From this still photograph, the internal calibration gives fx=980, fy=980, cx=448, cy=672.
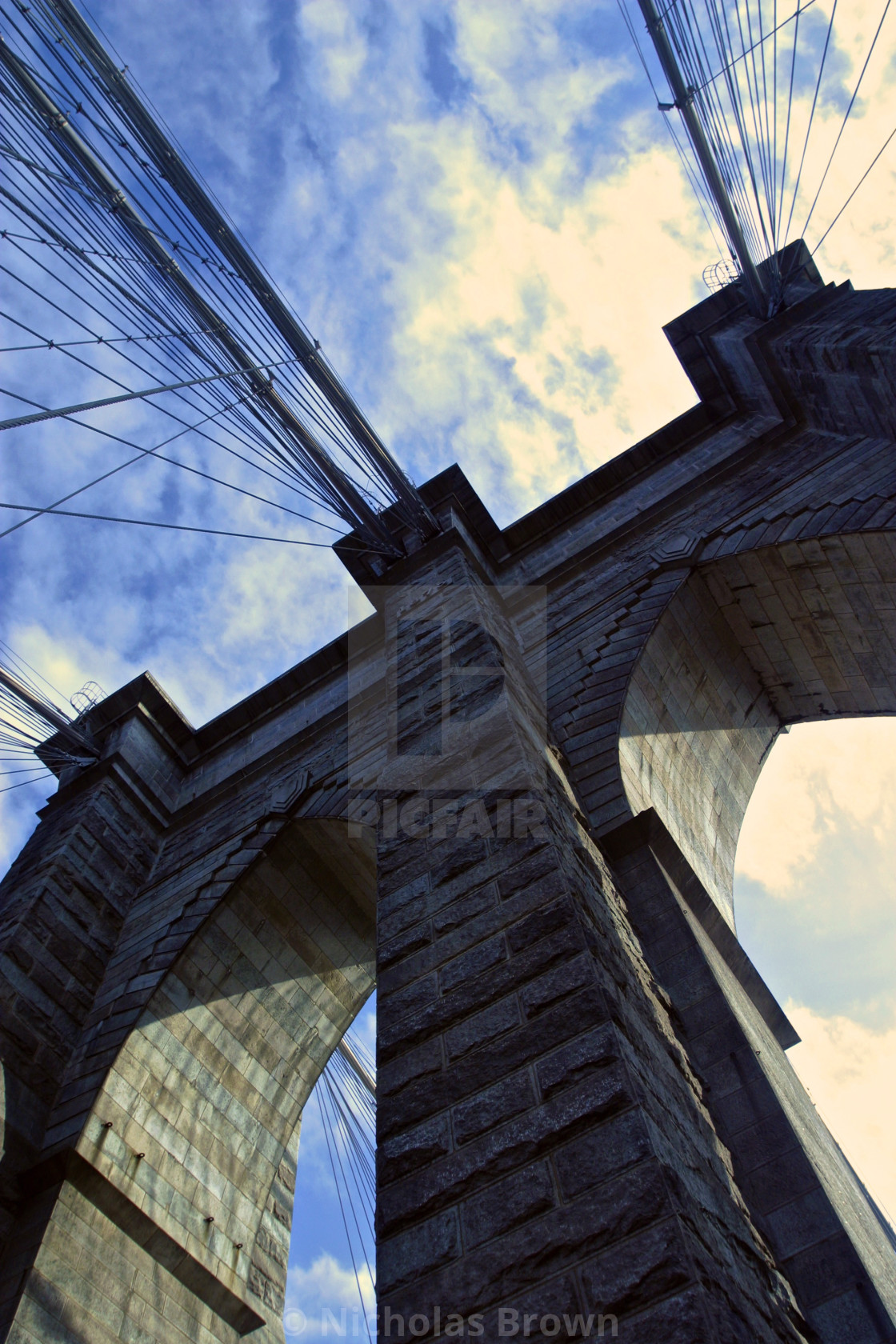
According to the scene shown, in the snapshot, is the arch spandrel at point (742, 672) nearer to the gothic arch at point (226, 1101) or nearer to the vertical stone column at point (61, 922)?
the gothic arch at point (226, 1101)

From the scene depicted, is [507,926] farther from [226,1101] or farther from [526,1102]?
[226,1101]

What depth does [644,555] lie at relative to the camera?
366 inches

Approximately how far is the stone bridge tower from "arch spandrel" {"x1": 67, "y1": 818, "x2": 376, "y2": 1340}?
1.4 inches

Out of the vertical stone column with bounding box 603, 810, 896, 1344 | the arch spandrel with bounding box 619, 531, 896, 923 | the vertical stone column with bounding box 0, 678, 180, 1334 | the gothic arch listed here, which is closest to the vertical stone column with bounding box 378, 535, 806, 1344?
the vertical stone column with bounding box 603, 810, 896, 1344

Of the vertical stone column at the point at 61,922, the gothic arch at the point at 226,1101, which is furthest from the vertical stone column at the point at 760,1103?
the vertical stone column at the point at 61,922

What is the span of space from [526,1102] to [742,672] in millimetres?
6304

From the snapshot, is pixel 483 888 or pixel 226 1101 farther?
pixel 226 1101

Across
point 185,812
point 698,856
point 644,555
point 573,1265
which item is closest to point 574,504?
point 644,555

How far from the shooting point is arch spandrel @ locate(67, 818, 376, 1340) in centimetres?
762

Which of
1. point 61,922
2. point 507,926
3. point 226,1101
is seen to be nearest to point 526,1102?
point 507,926

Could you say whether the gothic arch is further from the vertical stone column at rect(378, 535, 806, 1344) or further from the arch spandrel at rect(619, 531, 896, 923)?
the vertical stone column at rect(378, 535, 806, 1344)

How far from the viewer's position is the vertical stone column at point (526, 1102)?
9.24 ft

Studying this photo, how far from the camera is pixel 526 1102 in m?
3.41

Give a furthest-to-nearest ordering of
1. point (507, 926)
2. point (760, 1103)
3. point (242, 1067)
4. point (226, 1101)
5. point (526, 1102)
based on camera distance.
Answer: point (242, 1067), point (226, 1101), point (760, 1103), point (507, 926), point (526, 1102)
